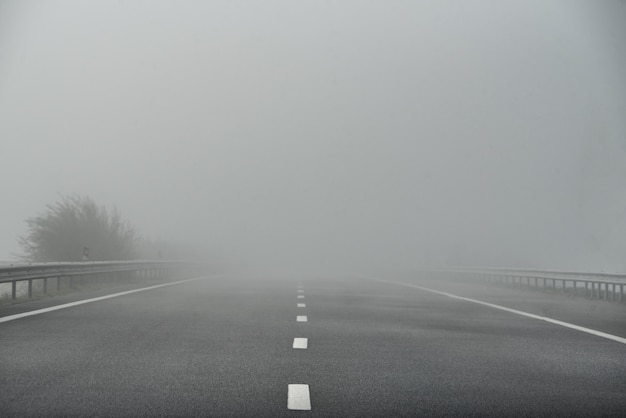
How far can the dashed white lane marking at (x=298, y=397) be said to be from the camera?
6010 mm

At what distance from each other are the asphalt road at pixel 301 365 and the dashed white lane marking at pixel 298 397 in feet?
0.13

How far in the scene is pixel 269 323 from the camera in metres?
12.5

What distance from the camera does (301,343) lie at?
9.86m

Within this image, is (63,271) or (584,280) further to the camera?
(584,280)

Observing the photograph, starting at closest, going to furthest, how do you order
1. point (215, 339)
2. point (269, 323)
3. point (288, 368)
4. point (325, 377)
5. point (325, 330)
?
point (325, 377)
point (288, 368)
point (215, 339)
point (325, 330)
point (269, 323)

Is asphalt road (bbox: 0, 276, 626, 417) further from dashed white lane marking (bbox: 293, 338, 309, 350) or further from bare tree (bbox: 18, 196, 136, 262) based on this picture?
bare tree (bbox: 18, 196, 136, 262)

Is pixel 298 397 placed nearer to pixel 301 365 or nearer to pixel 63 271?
pixel 301 365

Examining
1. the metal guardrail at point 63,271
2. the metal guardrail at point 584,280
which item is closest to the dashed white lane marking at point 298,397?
the metal guardrail at point 63,271

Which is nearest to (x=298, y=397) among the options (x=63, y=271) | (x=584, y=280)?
(x=63, y=271)

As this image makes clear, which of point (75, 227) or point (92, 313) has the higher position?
point (75, 227)

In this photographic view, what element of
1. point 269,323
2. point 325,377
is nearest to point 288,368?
point 325,377

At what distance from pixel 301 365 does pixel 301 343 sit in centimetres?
180

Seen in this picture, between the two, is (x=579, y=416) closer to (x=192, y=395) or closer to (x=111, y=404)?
(x=192, y=395)

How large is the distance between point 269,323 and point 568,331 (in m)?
4.46
